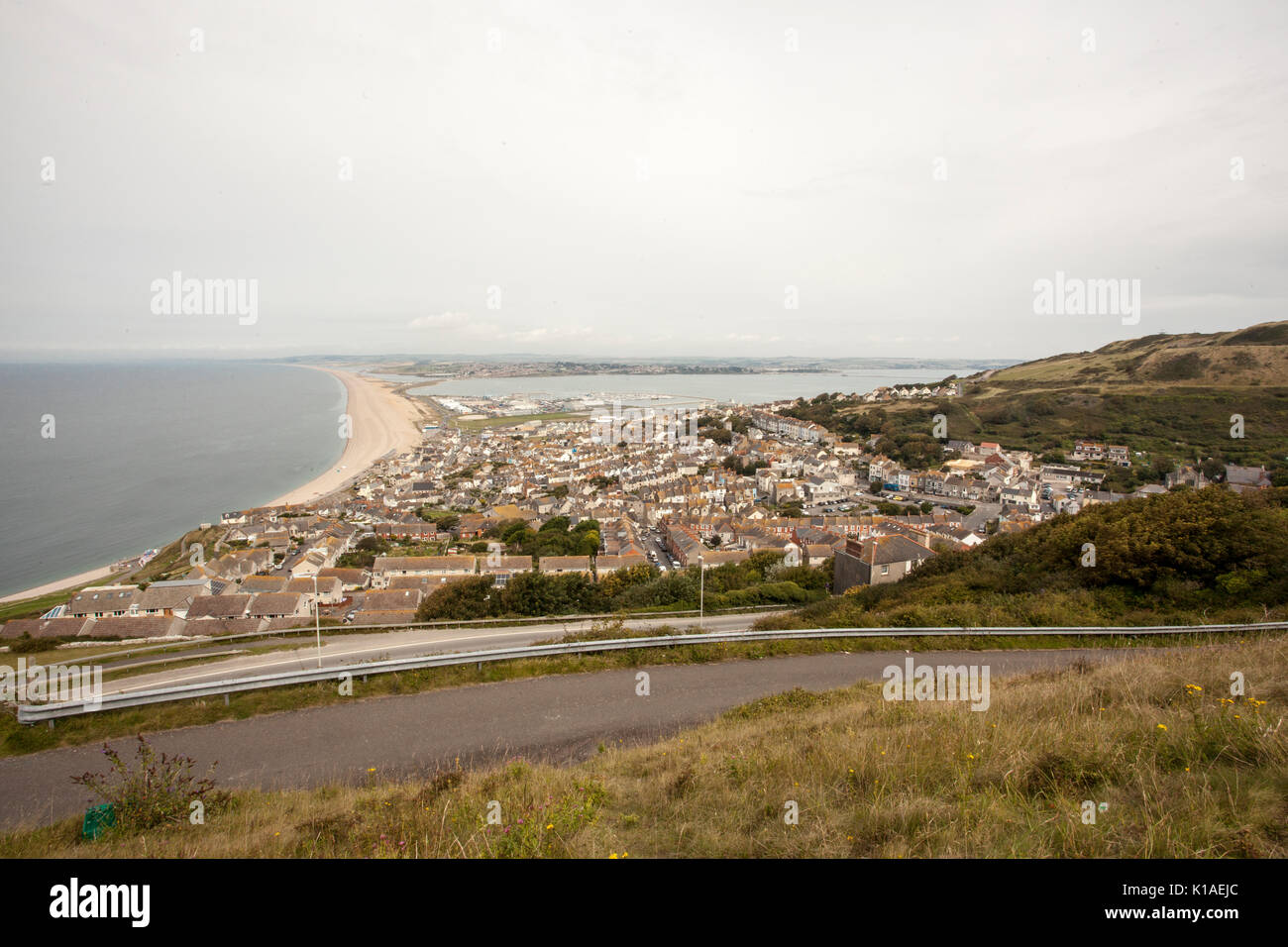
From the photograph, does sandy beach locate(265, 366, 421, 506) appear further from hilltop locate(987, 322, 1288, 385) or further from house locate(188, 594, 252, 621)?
hilltop locate(987, 322, 1288, 385)

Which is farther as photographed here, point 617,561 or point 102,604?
point 617,561

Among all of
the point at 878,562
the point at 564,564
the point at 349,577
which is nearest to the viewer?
the point at 878,562

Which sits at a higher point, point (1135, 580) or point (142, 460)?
point (142, 460)

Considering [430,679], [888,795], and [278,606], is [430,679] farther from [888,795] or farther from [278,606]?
[278,606]

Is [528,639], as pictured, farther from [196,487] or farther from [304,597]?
[196,487]

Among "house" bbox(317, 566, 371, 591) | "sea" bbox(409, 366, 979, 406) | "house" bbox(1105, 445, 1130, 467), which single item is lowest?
"house" bbox(317, 566, 371, 591)

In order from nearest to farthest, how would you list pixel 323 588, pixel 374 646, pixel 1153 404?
pixel 374 646 → pixel 323 588 → pixel 1153 404

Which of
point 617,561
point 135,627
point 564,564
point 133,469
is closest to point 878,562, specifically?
point 617,561

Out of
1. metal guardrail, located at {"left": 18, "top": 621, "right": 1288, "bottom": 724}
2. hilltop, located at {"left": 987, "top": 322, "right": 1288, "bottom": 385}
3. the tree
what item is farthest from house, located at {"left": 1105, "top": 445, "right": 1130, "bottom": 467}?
the tree
